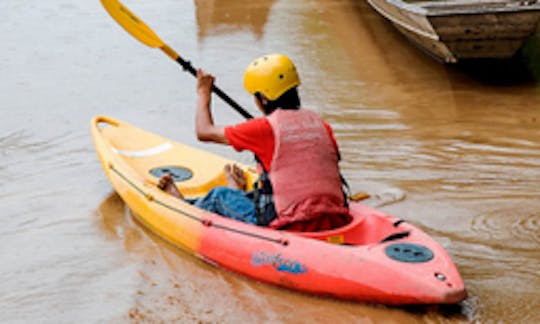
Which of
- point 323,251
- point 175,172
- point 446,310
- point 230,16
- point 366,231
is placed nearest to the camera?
point 446,310

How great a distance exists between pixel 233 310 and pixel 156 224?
1.08m

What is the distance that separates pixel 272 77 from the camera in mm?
3941

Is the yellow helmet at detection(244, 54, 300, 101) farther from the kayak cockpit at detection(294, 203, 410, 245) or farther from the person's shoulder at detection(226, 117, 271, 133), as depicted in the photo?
the kayak cockpit at detection(294, 203, 410, 245)

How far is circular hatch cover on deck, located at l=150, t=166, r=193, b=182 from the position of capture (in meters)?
5.52

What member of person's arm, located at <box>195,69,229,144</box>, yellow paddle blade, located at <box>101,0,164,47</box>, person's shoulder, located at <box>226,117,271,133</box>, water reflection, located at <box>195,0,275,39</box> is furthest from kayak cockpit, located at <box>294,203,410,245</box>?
water reflection, located at <box>195,0,275,39</box>

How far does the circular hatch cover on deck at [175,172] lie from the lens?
18.1 feet

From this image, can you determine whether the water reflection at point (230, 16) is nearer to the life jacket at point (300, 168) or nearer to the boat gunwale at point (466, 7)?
the boat gunwale at point (466, 7)

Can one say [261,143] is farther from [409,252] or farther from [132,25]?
[132,25]

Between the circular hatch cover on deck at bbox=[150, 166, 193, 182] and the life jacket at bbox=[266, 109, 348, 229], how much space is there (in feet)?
5.38

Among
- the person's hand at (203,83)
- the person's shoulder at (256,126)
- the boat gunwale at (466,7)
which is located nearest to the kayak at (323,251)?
the person's shoulder at (256,126)

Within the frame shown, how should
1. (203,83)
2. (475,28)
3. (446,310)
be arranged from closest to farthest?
(446,310) < (203,83) < (475,28)

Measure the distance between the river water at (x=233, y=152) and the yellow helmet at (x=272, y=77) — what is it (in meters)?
1.02

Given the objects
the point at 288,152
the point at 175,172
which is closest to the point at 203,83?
the point at 288,152

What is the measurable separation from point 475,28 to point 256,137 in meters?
4.38
